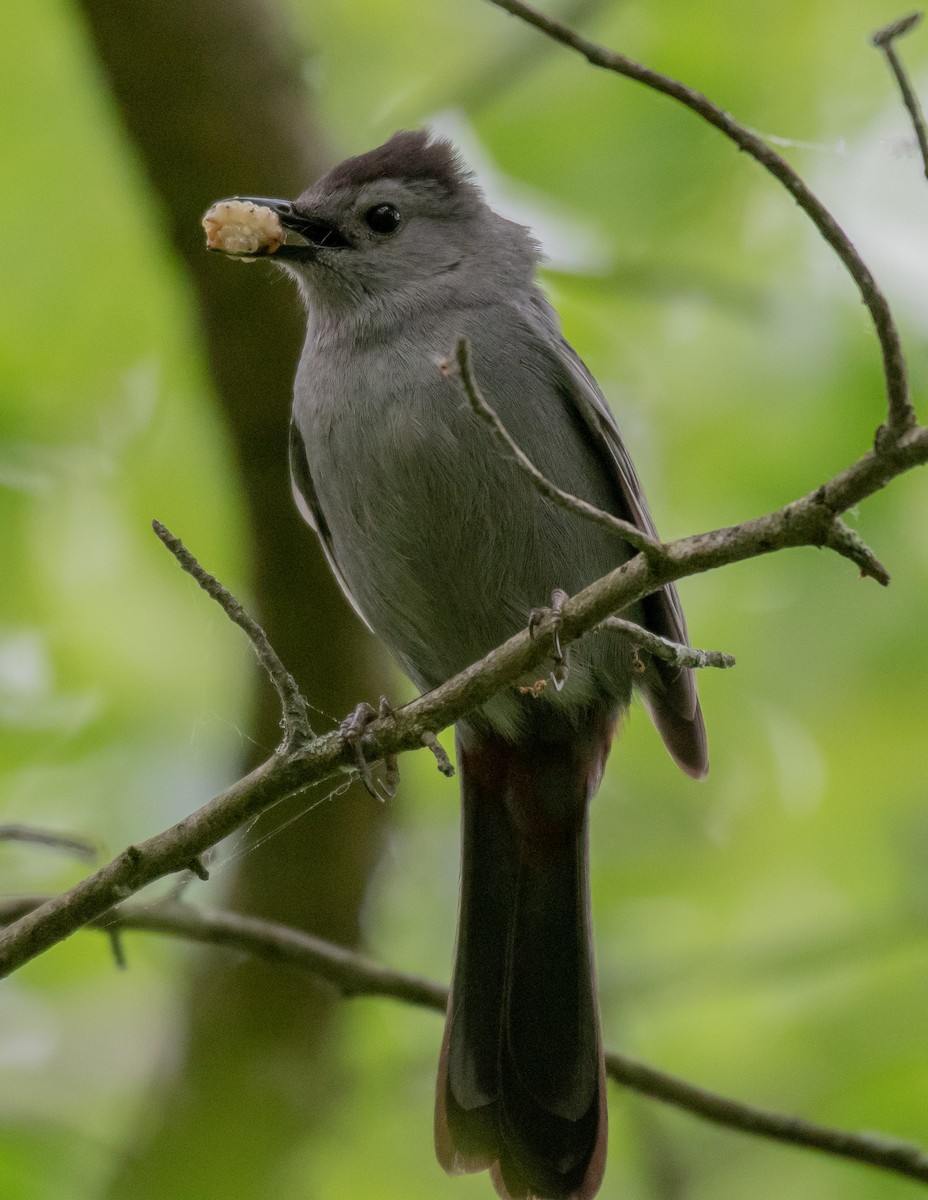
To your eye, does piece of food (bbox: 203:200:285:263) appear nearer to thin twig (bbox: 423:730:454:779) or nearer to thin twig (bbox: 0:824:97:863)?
thin twig (bbox: 0:824:97:863)

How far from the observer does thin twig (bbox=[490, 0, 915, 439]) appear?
2324mm

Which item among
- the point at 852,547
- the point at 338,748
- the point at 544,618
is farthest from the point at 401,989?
the point at 852,547

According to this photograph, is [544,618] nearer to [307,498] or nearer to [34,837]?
[34,837]

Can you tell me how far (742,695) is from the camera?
19.4ft

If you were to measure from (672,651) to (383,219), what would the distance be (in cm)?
237

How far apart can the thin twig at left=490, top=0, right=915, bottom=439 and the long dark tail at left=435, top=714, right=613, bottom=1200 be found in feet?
6.84

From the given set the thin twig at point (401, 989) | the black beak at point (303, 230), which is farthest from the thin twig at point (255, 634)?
the black beak at point (303, 230)

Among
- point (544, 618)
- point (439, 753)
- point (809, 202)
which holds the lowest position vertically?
point (439, 753)

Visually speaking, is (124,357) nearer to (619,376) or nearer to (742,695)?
(619,376)

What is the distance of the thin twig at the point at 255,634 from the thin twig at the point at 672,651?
1.97 feet

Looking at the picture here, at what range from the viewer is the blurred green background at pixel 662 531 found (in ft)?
16.7

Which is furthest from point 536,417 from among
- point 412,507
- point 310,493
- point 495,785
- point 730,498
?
point 730,498

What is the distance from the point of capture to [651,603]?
4.17 metres

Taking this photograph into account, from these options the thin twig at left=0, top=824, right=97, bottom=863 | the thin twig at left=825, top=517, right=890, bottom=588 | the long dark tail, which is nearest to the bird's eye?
the long dark tail
